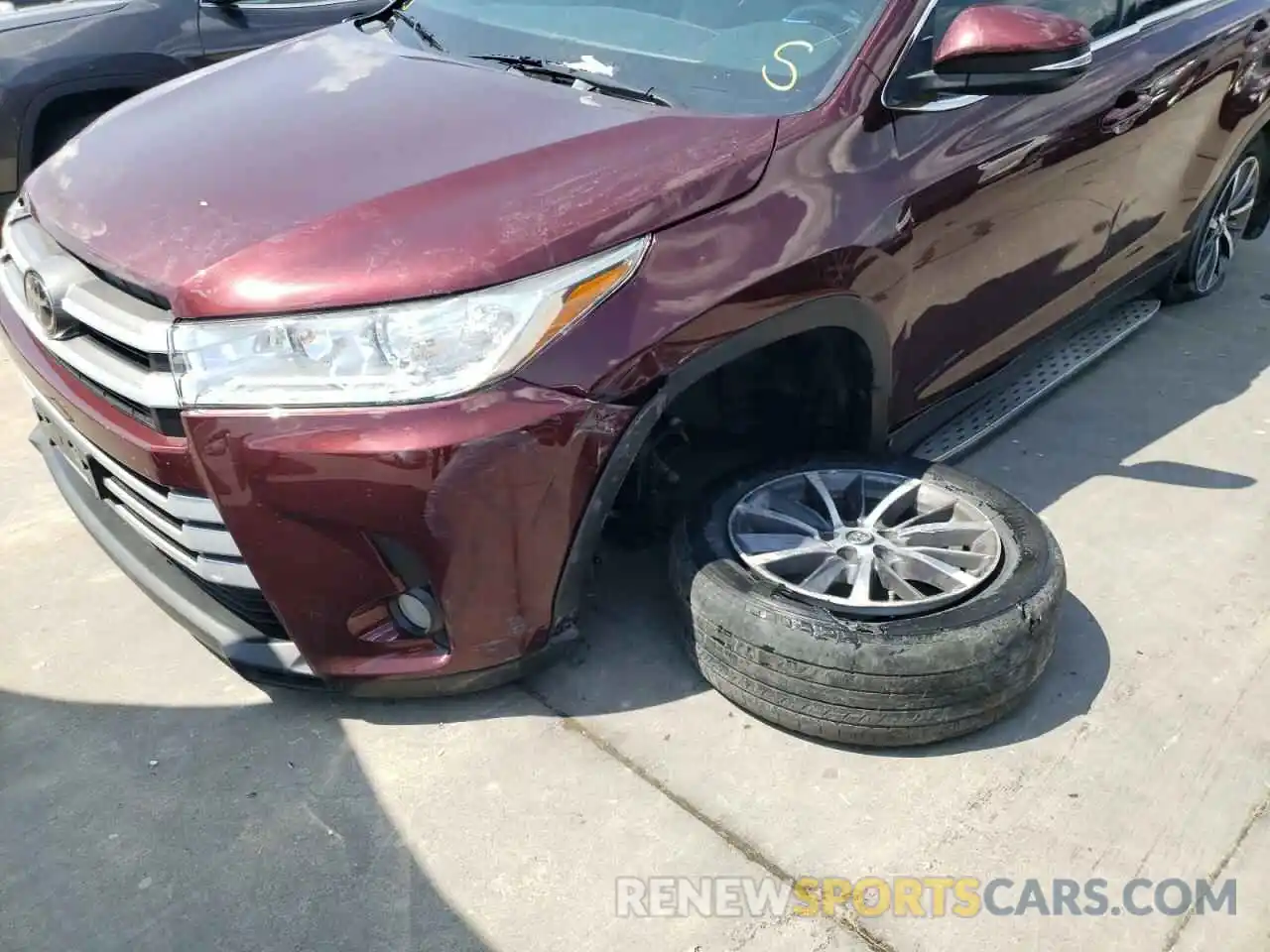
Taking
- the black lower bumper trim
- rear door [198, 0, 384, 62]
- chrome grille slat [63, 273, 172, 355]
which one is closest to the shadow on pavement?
the black lower bumper trim

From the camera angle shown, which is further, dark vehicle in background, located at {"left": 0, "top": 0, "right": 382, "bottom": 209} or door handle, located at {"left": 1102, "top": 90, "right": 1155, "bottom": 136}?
dark vehicle in background, located at {"left": 0, "top": 0, "right": 382, "bottom": 209}

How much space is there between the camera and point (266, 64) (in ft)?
9.81

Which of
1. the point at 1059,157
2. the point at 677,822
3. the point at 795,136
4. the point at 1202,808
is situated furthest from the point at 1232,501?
the point at 677,822

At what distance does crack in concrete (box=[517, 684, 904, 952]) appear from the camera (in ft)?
6.93

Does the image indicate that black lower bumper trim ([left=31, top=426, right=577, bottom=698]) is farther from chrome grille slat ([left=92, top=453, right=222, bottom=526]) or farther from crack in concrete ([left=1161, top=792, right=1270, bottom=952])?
crack in concrete ([left=1161, top=792, right=1270, bottom=952])

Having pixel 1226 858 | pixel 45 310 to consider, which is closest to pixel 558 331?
pixel 45 310

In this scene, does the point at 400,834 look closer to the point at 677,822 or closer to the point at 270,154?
the point at 677,822

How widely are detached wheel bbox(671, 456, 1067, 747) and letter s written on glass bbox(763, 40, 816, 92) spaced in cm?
91

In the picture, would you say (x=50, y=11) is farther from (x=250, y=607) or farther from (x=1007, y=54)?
(x=1007, y=54)

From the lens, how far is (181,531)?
91.0 inches

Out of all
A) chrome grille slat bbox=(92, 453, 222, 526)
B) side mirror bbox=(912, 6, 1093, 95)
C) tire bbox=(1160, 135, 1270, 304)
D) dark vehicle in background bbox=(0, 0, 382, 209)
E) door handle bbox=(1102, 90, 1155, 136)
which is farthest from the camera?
dark vehicle in background bbox=(0, 0, 382, 209)

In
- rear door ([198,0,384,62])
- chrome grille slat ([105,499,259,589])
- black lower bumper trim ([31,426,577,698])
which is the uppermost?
rear door ([198,0,384,62])

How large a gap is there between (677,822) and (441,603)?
2.16 feet

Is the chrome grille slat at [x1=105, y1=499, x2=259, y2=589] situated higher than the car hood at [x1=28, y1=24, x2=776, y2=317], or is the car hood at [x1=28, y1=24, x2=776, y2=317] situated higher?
the car hood at [x1=28, y1=24, x2=776, y2=317]
